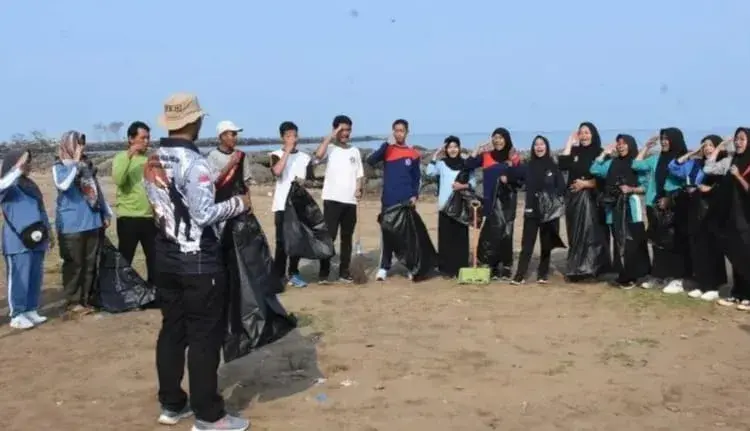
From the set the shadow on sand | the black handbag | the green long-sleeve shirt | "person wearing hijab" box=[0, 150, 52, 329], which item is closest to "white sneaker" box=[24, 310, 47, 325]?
"person wearing hijab" box=[0, 150, 52, 329]

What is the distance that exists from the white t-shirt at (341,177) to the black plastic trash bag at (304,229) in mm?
300

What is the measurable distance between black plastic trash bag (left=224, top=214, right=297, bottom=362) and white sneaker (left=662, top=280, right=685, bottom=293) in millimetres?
4607

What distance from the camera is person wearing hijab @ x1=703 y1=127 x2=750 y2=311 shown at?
6840 millimetres

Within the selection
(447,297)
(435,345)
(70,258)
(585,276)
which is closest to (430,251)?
(447,297)

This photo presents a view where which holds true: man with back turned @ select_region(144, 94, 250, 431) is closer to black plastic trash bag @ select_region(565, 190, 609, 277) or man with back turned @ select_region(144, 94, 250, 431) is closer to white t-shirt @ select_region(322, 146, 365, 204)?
white t-shirt @ select_region(322, 146, 365, 204)

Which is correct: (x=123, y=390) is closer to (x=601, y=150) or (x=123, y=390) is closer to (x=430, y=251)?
(x=430, y=251)

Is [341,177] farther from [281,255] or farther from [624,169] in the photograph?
[624,169]

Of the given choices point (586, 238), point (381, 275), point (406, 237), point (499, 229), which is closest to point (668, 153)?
point (586, 238)

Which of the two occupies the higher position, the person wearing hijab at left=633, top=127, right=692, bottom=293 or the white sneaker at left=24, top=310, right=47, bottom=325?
the person wearing hijab at left=633, top=127, right=692, bottom=293

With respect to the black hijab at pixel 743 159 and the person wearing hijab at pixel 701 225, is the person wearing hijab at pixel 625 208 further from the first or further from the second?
the black hijab at pixel 743 159

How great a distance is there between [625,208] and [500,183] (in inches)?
53.2

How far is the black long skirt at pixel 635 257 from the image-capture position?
309 inches

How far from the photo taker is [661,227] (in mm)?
7594

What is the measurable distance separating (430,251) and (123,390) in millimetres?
4358
